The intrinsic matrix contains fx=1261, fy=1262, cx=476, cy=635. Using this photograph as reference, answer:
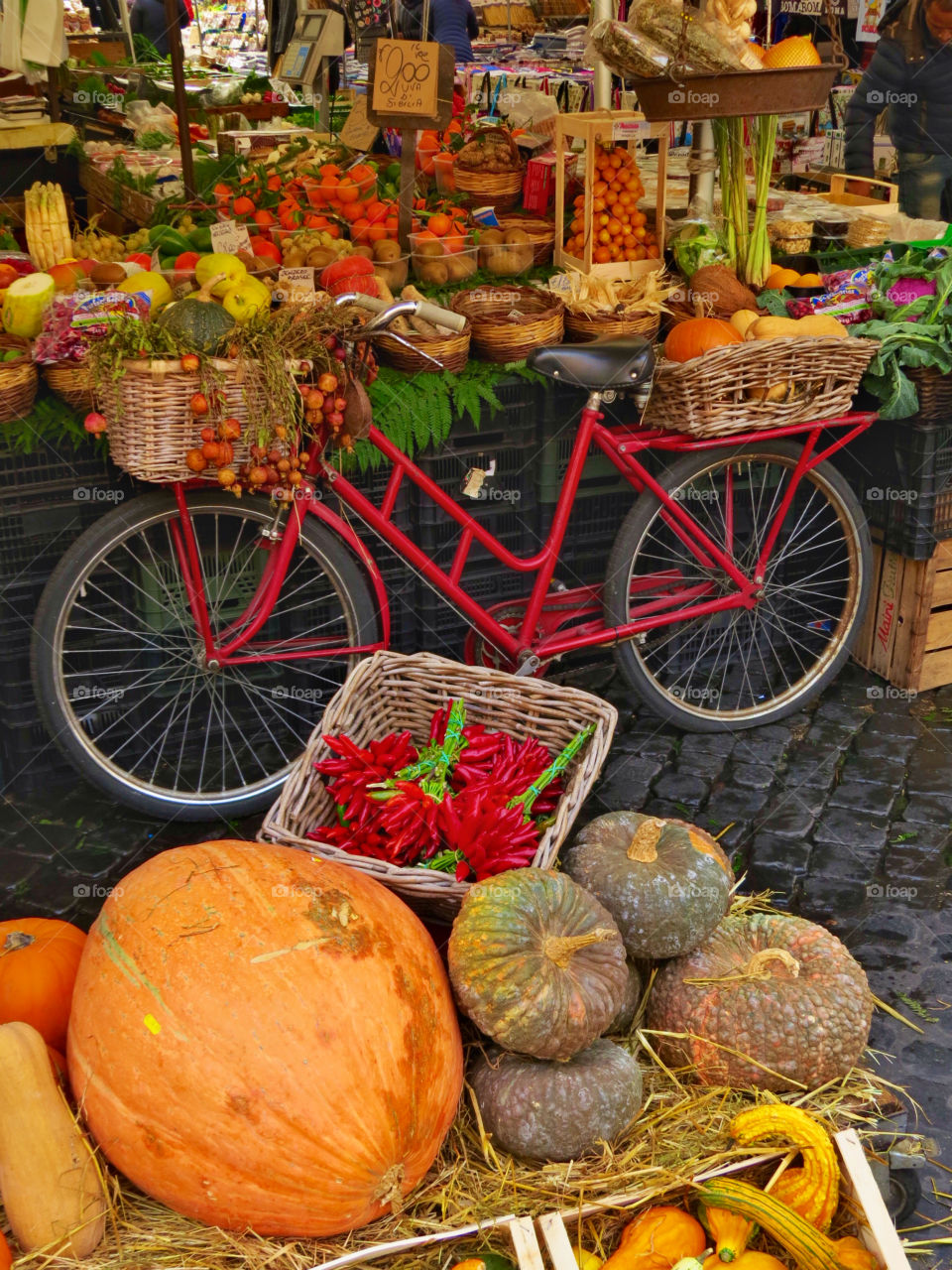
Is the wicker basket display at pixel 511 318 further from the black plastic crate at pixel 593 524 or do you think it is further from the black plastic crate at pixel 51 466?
the black plastic crate at pixel 51 466

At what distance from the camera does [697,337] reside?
4.16 m

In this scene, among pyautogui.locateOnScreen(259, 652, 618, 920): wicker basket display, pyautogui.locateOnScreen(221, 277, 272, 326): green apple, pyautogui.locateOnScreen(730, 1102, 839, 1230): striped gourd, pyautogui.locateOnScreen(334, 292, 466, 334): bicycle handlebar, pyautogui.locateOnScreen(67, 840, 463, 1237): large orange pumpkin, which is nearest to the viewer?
pyautogui.locateOnScreen(67, 840, 463, 1237): large orange pumpkin

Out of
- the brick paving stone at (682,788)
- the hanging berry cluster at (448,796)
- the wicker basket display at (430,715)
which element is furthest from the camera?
the brick paving stone at (682,788)

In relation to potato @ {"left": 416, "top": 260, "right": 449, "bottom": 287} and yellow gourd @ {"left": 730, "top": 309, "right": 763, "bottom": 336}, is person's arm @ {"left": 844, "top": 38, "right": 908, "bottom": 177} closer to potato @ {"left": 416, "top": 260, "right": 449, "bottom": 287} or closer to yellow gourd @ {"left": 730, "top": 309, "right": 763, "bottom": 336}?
yellow gourd @ {"left": 730, "top": 309, "right": 763, "bottom": 336}

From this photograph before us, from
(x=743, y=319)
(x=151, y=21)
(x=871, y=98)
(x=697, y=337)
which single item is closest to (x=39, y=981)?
(x=697, y=337)

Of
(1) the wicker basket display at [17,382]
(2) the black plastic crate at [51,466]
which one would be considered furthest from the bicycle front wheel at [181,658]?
(1) the wicker basket display at [17,382]

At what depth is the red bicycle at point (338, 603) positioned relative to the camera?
12.3ft

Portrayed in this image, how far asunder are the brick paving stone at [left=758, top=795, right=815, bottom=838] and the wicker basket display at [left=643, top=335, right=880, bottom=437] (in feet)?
4.08

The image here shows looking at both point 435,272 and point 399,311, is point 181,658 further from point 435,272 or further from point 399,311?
point 435,272

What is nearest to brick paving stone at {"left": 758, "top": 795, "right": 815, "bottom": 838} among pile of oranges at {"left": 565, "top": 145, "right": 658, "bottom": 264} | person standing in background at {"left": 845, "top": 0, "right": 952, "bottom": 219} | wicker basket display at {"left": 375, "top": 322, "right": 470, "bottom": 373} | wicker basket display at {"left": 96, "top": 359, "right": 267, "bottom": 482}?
wicker basket display at {"left": 375, "top": 322, "right": 470, "bottom": 373}

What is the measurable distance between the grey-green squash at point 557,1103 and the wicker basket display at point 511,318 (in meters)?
2.40

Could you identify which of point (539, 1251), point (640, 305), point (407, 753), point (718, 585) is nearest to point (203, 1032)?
point (539, 1251)

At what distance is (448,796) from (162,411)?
4.26 feet

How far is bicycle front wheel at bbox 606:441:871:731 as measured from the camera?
4277mm
